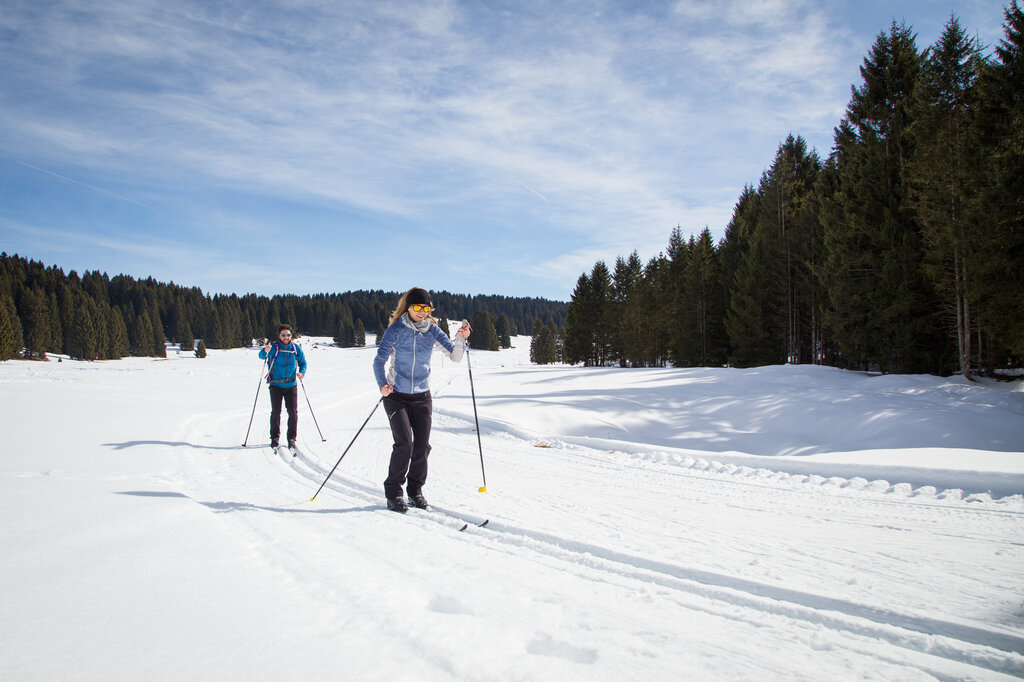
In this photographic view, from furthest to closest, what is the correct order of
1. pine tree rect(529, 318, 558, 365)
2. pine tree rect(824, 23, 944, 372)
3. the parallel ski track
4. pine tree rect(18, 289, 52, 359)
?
pine tree rect(529, 318, 558, 365) < pine tree rect(18, 289, 52, 359) < pine tree rect(824, 23, 944, 372) < the parallel ski track

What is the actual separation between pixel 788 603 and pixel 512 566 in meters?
1.66

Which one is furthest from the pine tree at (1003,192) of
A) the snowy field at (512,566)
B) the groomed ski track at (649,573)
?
the groomed ski track at (649,573)

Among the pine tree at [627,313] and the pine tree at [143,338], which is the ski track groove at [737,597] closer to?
the pine tree at [627,313]

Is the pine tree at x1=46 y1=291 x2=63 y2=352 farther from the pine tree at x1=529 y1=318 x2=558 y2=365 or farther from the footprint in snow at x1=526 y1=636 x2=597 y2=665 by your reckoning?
the footprint in snow at x1=526 y1=636 x2=597 y2=665

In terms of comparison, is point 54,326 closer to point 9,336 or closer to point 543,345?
point 9,336

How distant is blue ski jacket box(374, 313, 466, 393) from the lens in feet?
15.6

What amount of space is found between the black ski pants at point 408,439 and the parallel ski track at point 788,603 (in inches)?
40.1

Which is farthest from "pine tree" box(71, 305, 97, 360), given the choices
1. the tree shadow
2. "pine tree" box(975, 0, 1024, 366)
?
"pine tree" box(975, 0, 1024, 366)

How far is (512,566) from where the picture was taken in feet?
10.1

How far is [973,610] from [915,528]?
5.83 feet

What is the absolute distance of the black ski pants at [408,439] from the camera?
462 centimetres

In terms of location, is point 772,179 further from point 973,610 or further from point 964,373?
point 973,610

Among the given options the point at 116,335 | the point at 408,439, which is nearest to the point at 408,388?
the point at 408,439

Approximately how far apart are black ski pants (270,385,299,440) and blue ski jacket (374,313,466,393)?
4043 millimetres
